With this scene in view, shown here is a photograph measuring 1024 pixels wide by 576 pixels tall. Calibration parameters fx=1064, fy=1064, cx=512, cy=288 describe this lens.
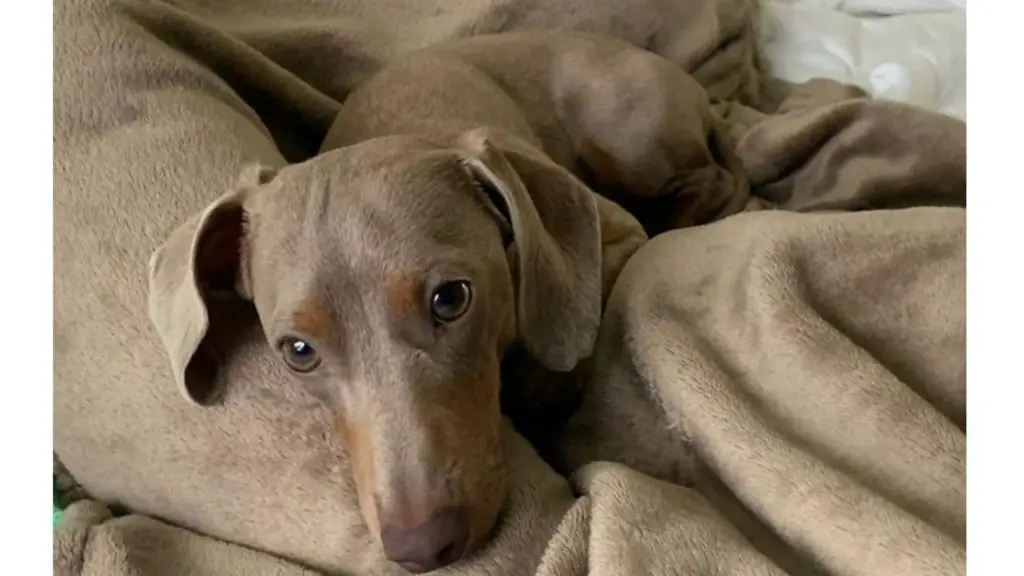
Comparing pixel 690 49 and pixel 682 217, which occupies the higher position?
pixel 690 49

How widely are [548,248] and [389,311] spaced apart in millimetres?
295

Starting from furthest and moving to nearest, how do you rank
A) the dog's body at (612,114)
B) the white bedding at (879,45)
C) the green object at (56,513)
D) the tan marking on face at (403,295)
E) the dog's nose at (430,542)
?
the white bedding at (879,45)
the dog's body at (612,114)
the green object at (56,513)
the tan marking on face at (403,295)
the dog's nose at (430,542)

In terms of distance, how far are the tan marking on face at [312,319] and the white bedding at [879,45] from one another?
1832mm

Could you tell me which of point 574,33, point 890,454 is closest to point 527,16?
point 574,33

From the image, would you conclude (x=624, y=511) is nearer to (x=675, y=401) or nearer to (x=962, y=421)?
(x=675, y=401)

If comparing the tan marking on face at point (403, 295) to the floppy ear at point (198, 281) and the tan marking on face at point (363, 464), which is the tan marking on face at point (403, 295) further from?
the floppy ear at point (198, 281)

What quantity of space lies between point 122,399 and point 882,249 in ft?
3.76

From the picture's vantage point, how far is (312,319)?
1.42m

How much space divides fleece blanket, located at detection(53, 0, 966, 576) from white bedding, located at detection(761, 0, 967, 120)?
3.99 feet

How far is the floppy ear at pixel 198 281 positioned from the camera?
1.46 metres

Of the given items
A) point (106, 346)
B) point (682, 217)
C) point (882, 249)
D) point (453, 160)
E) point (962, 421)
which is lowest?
point (682, 217)

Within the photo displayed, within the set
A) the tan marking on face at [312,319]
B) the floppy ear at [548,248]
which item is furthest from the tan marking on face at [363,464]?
the floppy ear at [548,248]

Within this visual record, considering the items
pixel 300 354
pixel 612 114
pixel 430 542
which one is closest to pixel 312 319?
pixel 300 354
